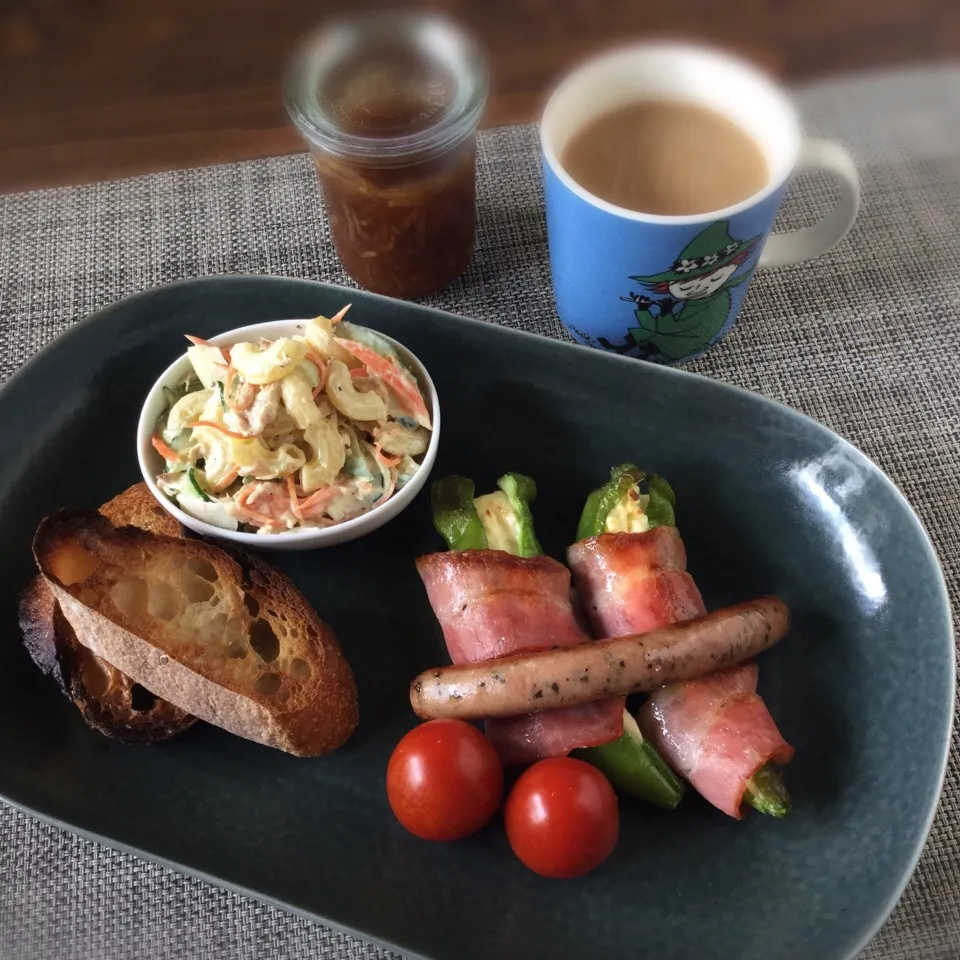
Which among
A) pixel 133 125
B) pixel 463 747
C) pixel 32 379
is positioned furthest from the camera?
pixel 133 125

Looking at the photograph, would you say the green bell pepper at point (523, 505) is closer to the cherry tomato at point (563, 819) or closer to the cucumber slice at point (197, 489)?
the cherry tomato at point (563, 819)

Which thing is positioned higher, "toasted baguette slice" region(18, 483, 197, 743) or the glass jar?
the glass jar

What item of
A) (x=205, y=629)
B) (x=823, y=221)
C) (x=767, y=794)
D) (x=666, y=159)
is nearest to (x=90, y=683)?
(x=205, y=629)

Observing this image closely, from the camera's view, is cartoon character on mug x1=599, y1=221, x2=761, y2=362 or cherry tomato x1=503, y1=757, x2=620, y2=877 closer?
cherry tomato x1=503, y1=757, x2=620, y2=877

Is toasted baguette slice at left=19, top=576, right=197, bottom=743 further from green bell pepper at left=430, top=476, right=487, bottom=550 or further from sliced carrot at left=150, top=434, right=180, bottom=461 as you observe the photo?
green bell pepper at left=430, top=476, right=487, bottom=550

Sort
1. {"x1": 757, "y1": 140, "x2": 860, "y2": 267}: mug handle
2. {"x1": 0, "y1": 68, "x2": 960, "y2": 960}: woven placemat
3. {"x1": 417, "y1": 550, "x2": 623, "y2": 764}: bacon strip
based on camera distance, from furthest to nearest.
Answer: {"x1": 0, "y1": 68, "x2": 960, "y2": 960}: woven placemat < {"x1": 757, "y1": 140, "x2": 860, "y2": 267}: mug handle < {"x1": 417, "y1": 550, "x2": 623, "y2": 764}: bacon strip

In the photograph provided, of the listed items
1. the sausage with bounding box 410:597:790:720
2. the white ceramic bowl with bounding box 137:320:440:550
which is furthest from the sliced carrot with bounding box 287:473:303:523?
the sausage with bounding box 410:597:790:720

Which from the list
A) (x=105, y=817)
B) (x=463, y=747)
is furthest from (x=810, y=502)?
(x=105, y=817)

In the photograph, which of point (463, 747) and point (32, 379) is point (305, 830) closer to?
point (463, 747)
